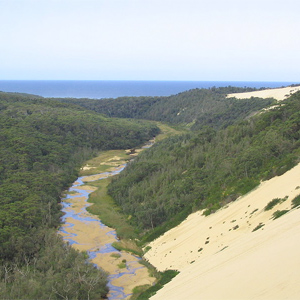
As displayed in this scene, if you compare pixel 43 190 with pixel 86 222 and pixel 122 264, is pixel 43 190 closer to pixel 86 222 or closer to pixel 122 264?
pixel 86 222

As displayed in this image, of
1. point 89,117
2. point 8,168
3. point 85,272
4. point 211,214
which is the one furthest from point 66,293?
point 89,117

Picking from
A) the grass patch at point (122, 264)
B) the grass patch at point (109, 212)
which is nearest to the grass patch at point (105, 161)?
the grass patch at point (109, 212)

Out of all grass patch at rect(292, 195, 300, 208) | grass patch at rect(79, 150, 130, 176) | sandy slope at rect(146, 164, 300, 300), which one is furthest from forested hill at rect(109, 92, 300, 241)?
grass patch at rect(79, 150, 130, 176)

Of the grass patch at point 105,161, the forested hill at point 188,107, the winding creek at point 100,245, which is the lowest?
the winding creek at point 100,245

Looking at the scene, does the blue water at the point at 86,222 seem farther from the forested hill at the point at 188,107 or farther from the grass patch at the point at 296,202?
the forested hill at the point at 188,107

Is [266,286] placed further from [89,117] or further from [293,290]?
[89,117]

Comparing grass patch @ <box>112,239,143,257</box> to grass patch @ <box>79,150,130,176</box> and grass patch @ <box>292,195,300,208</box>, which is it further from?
grass patch @ <box>79,150,130,176</box>
